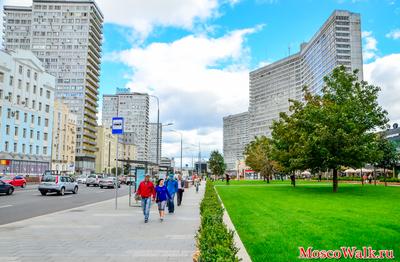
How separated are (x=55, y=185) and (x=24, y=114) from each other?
3978 cm

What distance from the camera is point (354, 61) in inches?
5945

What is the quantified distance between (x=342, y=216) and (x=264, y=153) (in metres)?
53.7

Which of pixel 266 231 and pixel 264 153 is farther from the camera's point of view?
pixel 264 153

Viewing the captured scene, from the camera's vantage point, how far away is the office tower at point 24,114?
199ft

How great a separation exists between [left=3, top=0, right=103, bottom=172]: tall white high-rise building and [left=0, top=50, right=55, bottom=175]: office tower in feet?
146

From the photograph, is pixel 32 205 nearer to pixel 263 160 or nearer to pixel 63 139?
pixel 263 160

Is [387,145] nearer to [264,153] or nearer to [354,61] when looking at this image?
[264,153]

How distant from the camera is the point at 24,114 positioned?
2584 inches

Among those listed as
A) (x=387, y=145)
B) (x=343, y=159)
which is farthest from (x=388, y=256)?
(x=387, y=145)

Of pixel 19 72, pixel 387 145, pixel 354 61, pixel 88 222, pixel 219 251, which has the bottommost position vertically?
pixel 88 222

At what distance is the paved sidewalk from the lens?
26.0ft

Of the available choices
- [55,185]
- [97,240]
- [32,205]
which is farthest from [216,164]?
[97,240]
